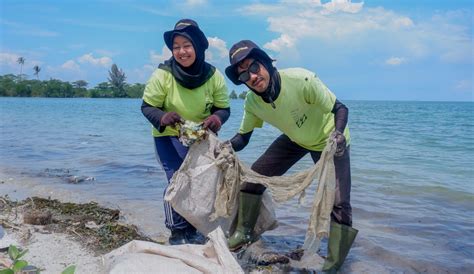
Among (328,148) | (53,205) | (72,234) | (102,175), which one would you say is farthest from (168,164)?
(102,175)

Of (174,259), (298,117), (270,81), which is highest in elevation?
(270,81)

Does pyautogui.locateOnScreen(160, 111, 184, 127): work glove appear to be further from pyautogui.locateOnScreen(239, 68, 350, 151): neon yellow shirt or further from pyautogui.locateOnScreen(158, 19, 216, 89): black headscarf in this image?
pyautogui.locateOnScreen(239, 68, 350, 151): neon yellow shirt

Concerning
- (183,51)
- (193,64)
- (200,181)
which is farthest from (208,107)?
(200,181)

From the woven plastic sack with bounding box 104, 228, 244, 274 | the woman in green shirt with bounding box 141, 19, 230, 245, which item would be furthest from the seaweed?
the woven plastic sack with bounding box 104, 228, 244, 274

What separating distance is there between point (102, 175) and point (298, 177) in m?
5.31

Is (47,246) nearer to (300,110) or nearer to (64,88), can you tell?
(300,110)

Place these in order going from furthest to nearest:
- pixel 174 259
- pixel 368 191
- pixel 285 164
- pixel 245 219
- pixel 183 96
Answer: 1. pixel 368 191
2. pixel 245 219
3. pixel 285 164
4. pixel 183 96
5. pixel 174 259

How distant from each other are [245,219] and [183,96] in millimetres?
1231

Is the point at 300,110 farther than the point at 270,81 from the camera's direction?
Yes

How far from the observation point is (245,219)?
4094 mm

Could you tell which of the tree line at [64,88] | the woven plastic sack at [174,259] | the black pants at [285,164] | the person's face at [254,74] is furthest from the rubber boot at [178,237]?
the tree line at [64,88]

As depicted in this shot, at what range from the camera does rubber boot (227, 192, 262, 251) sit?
4023 mm

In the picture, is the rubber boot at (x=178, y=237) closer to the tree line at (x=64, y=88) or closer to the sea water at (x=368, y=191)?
the sea water at (x=368, y=191)

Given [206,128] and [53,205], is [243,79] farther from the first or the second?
[53,205]
